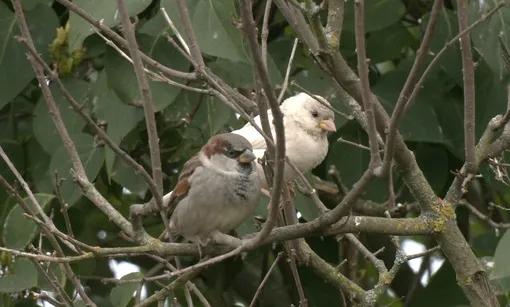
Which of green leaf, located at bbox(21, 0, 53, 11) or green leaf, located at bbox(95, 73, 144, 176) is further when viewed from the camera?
green leaf, located at bbox(21, 0, 53, 11)

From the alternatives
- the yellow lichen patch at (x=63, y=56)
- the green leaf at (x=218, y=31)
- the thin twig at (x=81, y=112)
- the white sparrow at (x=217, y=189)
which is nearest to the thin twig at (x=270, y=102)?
the thin twig at (x=81, y=112)

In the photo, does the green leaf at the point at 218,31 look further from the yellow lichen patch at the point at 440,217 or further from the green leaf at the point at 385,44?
the green leaf at the point at 385,44

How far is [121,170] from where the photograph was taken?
3.37m

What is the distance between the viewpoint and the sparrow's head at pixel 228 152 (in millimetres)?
3062

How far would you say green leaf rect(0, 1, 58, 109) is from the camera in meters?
3.29

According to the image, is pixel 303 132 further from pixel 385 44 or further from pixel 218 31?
pixel 218 31

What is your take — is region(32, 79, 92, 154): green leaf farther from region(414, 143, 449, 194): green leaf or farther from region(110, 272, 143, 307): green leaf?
region(414, 143, 449, 194): green leaf

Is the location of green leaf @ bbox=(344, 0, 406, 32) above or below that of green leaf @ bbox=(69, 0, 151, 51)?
below

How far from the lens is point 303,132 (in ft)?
12.4

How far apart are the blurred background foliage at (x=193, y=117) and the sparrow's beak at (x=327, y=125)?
0.05m

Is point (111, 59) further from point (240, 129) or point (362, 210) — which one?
point (362, 210)

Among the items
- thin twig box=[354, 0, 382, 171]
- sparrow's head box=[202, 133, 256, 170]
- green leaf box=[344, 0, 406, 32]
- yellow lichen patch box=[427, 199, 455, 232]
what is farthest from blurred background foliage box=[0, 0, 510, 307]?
thin twig box=[354, 0, 382, 171]

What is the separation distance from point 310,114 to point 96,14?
4.15ft

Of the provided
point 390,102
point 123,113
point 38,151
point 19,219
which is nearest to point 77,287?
point 19,219
